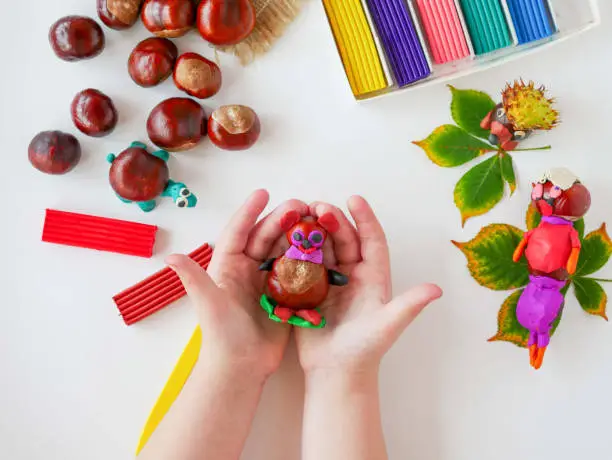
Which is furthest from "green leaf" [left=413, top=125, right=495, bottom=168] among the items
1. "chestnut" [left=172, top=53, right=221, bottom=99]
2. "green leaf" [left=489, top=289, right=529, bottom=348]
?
"chestnut" [left=172, top=53, right=221, bottom=99]

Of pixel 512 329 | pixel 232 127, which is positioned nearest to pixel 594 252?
pixel 512 329

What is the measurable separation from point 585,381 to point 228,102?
72cm

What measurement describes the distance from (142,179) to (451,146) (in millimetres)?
481

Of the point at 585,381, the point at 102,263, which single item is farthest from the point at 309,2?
the point at 585,381

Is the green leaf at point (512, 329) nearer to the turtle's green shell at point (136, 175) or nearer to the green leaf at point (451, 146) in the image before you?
the green leaf at point (451, 146)

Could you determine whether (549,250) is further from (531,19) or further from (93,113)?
(93,113)

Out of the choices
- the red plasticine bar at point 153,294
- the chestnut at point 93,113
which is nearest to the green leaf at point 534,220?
the red plasticine bar at point 153,294

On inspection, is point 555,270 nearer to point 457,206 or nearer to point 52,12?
point 457,206

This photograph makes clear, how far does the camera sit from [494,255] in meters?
0.95

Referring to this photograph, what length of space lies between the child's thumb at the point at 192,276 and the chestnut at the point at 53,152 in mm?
302

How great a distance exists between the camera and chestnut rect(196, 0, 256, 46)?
88cm

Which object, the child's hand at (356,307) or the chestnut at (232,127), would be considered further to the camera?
the chestnut at (232,127)

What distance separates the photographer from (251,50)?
3.12ft

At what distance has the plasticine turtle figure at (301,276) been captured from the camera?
0.75 meters
